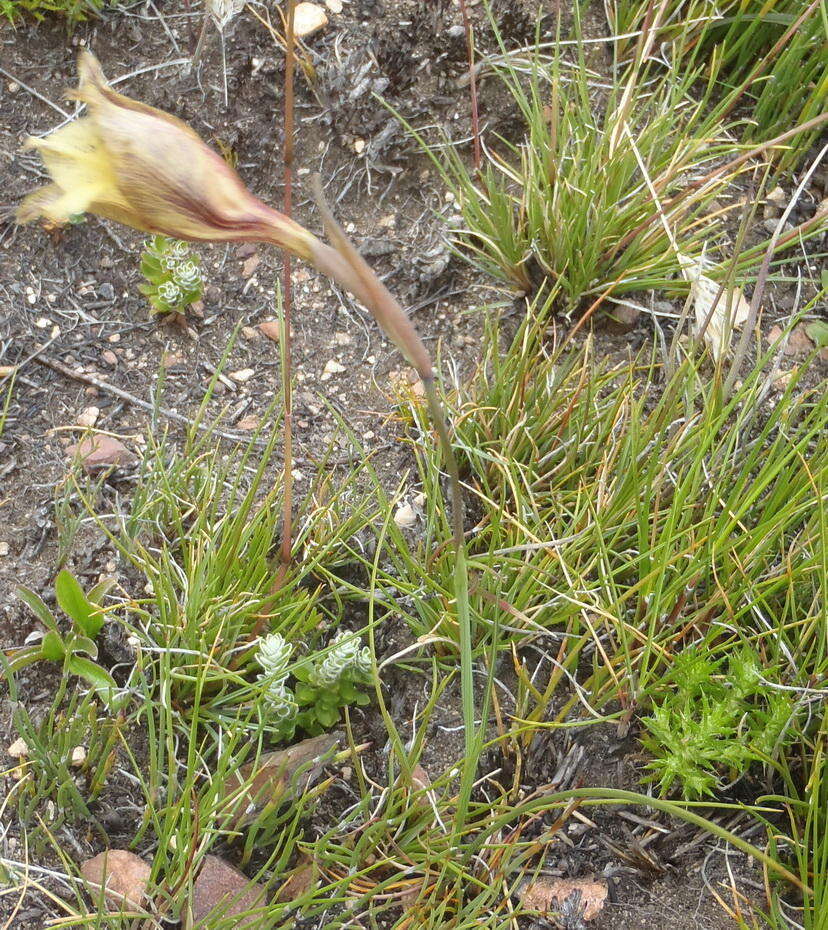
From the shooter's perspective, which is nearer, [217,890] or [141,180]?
[141,180]

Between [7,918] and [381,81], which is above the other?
[381,81]

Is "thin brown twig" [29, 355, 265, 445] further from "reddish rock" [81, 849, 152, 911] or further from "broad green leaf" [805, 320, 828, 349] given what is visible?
"broad green leaf" [805, 320, 828, 349]

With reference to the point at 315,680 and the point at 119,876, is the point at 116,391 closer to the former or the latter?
the point at 315,680

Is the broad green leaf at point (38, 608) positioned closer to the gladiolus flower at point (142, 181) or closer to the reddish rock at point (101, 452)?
the reddish rock at point (101, 452)

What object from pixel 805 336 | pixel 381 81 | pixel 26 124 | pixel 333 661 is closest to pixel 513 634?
pixel 333 661

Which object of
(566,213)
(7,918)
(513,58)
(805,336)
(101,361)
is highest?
(513,58)

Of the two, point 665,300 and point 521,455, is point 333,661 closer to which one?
point 521,455

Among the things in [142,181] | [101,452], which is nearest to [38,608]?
[101,452]

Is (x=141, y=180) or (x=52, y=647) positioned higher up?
(x=141, y=180)

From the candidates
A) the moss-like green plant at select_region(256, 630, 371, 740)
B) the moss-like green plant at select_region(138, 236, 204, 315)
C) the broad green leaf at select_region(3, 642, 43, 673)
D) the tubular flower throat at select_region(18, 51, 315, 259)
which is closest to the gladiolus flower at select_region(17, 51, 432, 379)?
the tubular flower throat at select_region(18, 51, 315, 259)
